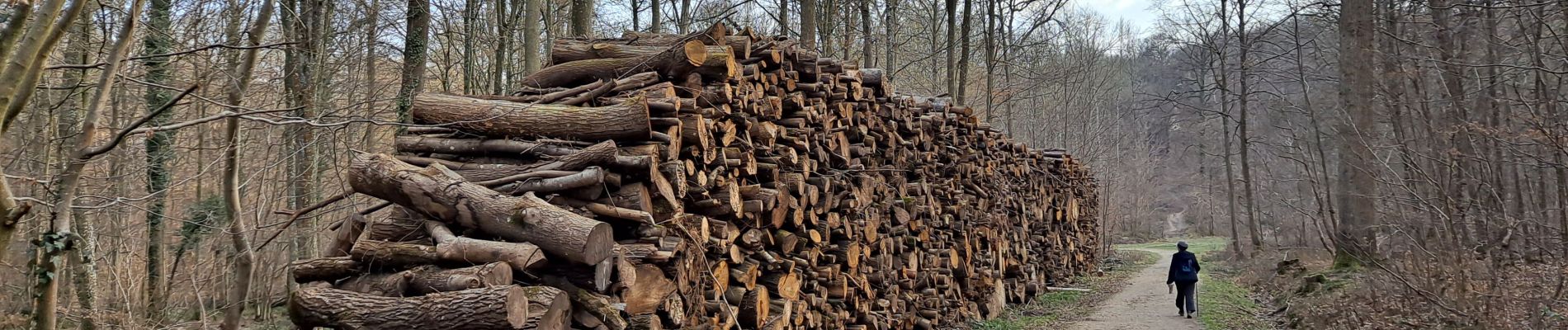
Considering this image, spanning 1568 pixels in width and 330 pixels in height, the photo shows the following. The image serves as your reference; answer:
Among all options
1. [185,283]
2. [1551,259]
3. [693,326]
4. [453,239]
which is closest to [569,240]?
[453,239]

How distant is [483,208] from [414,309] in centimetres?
81

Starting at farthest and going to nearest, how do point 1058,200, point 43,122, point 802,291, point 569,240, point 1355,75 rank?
point 1058,200, point 1355,75, point 43,122, point 802,291, point 569,240

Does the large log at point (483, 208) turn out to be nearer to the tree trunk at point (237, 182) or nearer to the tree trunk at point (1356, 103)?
the tree trunk at point (237, 182)

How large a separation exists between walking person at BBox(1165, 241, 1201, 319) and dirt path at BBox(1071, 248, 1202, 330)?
0.19 m

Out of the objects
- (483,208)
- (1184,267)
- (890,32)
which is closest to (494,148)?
(483,208)

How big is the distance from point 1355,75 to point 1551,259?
626 centimetres

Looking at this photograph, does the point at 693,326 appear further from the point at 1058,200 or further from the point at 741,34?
the point at 1058,200

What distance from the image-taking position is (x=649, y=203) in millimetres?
5430

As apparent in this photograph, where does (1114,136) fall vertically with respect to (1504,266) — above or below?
above

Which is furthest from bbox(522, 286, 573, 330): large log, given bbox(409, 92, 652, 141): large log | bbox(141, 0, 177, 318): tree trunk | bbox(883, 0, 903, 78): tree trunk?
bbox(883, 0, 903, 78): tree trunk

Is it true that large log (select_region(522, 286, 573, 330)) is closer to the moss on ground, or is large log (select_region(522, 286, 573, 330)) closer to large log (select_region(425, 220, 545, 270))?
large log (select_region(425, 220, 545, 270))

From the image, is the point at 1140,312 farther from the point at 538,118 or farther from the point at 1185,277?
the point at 538,118

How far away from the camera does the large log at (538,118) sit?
5.57 m

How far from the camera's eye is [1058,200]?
1916 cm
